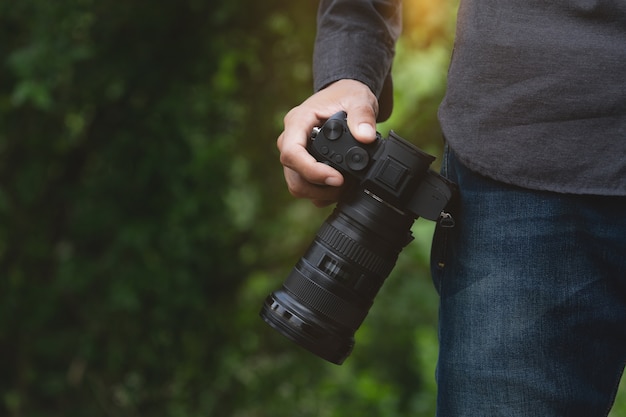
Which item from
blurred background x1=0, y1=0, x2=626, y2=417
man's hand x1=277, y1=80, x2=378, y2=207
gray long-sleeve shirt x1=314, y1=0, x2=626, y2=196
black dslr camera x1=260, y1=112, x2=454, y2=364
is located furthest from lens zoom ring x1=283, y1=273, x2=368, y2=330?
blurred background x1=0, y1=0, x2=626, y2=417

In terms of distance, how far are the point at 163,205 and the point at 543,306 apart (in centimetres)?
209

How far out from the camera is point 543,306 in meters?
1.00

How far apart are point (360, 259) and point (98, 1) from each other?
1918 millimetres

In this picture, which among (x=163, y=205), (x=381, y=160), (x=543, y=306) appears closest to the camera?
(x=543, y=306)

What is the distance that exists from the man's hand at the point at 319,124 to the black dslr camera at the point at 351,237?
2 cm

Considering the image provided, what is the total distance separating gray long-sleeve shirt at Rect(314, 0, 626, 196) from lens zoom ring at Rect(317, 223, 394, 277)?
17 centimetres

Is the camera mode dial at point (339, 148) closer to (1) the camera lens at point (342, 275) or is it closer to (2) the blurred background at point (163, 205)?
(1) the camera lens at point (342, 275)

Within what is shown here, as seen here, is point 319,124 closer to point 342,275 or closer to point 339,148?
point 339,148

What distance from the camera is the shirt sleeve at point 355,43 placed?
1.21 m

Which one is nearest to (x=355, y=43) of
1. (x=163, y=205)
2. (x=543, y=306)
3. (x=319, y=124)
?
(x=319, y=124)

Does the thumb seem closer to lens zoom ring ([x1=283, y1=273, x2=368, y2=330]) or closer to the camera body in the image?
the camera body

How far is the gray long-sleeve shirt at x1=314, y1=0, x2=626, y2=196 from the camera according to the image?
0.98 meters

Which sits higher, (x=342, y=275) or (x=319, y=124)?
(x=319, y=124)

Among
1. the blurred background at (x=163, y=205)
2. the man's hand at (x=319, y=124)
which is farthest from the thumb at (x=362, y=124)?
the blurred background at (x=163, y=205)
